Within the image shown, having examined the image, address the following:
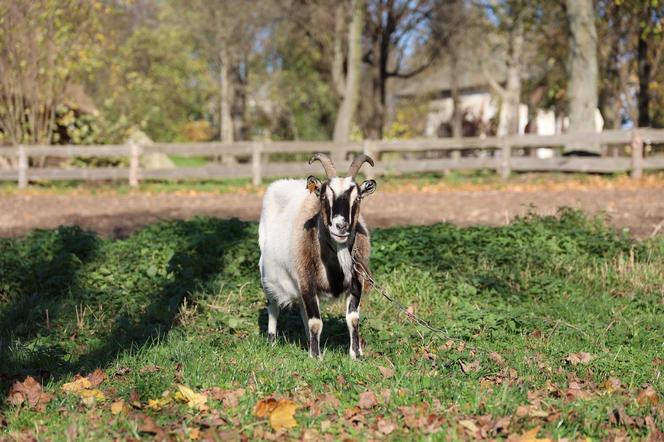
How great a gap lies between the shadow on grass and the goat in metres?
1.30

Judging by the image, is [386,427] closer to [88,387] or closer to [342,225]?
[342,225]

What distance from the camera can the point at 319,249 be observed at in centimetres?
649

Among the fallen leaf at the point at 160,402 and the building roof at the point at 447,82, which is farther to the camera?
the building roof at the point at 447,82

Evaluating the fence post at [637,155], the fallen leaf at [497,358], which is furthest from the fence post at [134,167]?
the fallen leaf at [497,358]

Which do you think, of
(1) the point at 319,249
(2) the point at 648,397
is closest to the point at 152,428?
(1) the point at 319,249

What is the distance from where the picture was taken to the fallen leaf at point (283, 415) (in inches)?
187

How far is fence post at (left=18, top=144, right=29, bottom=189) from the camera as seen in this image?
22875 mm

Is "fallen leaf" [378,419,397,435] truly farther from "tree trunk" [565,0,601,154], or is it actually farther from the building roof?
the building roof

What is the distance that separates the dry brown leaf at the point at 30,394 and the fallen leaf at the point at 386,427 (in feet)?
7.32

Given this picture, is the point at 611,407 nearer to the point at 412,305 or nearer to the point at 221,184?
the point at 412,305

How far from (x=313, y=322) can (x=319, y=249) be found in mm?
590

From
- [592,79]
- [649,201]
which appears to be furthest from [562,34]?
[649,201]

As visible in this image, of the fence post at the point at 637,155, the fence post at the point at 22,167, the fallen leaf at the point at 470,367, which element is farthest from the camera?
the fence post at the point at 22,167

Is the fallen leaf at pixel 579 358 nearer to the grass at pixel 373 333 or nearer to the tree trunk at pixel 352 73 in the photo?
the grass at pixel 373 333
